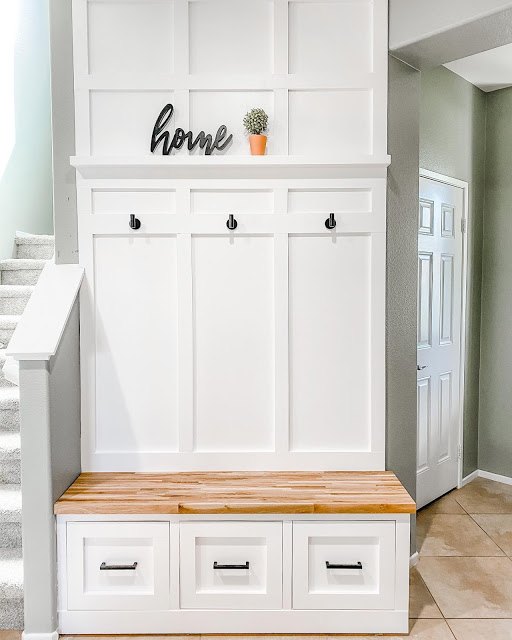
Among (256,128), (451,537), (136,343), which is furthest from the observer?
(451,537)

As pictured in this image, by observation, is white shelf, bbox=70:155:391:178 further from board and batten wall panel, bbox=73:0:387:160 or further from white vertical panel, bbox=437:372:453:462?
white vertical panel, bbox=437:372:453:462

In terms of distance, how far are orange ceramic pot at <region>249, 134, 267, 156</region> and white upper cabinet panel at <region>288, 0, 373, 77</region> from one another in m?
0.37

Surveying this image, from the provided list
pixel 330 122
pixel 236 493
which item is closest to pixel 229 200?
pixel 330 122

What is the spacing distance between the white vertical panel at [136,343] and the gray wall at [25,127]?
173 centimetres

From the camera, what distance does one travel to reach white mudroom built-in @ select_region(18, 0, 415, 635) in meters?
2.41

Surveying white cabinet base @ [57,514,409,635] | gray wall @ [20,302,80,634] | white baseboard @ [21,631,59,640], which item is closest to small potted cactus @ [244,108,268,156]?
gray wall @ [20,302,80,634]

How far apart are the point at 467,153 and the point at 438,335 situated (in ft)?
4.15

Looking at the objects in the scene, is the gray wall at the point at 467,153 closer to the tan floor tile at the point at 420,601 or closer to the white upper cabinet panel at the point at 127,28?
the tan floor tile at the point at 420,601

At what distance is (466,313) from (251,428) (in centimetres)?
202

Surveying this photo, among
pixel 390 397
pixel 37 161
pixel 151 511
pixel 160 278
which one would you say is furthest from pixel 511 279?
pixel 37 161

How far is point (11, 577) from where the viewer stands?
2.17 m

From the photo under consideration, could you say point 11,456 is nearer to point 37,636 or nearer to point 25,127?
point 37,636

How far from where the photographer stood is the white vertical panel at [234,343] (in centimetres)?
246

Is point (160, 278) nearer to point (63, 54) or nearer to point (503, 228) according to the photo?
point (63, 54)
